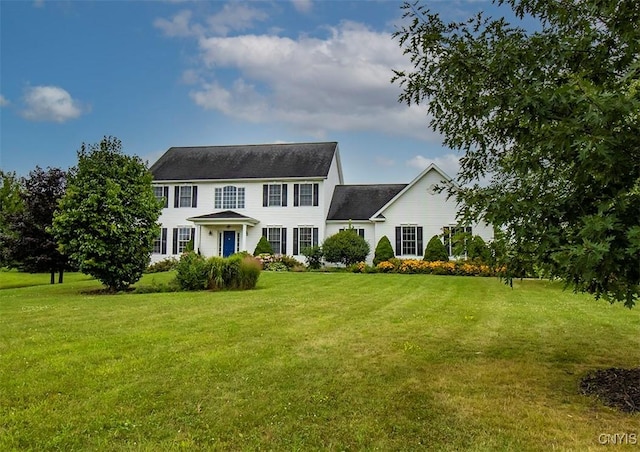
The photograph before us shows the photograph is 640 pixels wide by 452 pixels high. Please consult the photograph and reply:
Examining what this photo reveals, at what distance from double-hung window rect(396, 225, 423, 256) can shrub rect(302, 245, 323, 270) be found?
Answer: 4.72 meters

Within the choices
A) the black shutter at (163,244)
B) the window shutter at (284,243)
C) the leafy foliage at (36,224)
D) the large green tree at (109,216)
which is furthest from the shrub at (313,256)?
the leafy foliage at (36,224)

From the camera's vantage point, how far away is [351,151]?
109ft

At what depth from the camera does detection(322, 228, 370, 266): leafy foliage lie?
985 inches

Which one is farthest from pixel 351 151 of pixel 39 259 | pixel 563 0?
pixel 563 0

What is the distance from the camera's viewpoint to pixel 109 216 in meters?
13.8

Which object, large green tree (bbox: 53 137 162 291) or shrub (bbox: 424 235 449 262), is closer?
large green tree (bbox: 53 137 162 291)

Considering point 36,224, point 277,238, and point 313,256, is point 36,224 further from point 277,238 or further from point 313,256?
point 313,256

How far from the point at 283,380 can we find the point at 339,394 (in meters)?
0.75

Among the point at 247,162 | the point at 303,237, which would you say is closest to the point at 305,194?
the point at 303,237

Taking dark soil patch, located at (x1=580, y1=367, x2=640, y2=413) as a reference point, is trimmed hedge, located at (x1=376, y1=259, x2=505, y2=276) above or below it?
above

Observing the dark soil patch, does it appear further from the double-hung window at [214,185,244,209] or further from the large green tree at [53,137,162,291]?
the double-hung window at [214,185,244,209]

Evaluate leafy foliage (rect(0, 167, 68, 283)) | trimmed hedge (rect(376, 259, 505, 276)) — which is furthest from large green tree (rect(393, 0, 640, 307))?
trimmed hedge (rect(376, 259, 505, 276))

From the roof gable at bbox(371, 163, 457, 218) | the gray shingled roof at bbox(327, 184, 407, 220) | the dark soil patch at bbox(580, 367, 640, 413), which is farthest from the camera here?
the gray shingled roof at bbox(327, 184, 407, 220)

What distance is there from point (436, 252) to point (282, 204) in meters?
10.1
